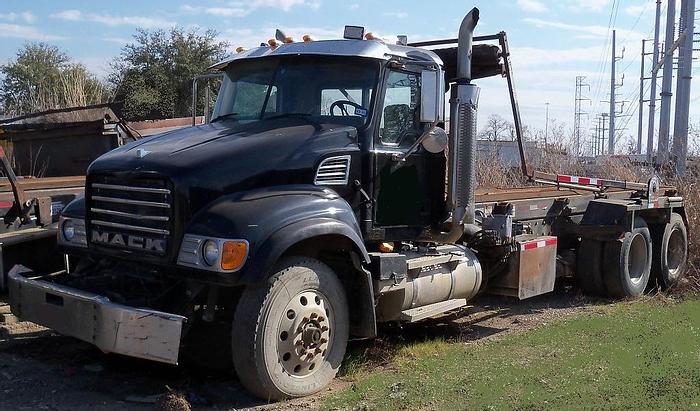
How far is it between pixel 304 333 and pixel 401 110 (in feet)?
7.42

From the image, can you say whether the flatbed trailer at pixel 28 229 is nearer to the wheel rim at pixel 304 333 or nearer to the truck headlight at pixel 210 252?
the truck headlight at pixel 210 252

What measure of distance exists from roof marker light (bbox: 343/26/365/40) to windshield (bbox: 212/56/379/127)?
0.31 metres

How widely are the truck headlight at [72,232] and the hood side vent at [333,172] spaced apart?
1924 mm

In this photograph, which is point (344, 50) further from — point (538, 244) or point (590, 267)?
point (590, 267)

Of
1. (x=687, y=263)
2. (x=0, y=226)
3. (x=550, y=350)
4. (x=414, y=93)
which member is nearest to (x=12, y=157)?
(x=0, y=226)

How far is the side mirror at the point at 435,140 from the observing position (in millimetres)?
6477

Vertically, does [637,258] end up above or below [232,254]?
below

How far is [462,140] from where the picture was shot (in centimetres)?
705

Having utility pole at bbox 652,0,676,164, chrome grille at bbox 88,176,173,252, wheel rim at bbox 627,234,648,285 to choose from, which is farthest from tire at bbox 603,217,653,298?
utility pole at bbox 652,0,676,164

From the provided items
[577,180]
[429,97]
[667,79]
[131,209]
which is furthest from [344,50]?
[667,79]

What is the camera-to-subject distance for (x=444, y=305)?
286 inches

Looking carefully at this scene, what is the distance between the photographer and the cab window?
6.65 m

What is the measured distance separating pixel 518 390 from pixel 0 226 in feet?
16.3

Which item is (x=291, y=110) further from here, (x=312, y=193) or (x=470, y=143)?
(x=470, y=143)
